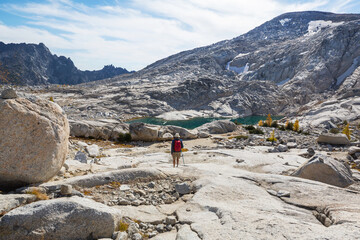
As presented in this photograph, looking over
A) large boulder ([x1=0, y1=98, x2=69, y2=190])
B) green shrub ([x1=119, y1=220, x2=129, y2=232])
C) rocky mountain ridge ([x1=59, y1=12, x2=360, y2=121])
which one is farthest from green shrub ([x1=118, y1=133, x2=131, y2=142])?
rocky mountain ridge ([x1=59, y1=12, x2=360, y2=121])

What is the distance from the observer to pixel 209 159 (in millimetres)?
18078

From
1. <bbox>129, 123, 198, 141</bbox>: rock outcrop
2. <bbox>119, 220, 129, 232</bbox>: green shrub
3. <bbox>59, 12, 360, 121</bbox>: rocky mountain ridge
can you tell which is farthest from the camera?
<bbox>59, 12, 360, 121</bbox>: rocky mountain ridge

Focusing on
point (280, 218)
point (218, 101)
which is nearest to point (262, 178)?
point (280, 218)

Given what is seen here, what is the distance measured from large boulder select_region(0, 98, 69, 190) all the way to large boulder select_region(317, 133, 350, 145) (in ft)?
106

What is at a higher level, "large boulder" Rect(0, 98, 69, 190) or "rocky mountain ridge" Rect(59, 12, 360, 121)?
"rocky mountain ridge" Rect(59, 12, 360, 121)

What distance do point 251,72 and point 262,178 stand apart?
150 m

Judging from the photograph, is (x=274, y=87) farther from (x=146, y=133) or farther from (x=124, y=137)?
(x=124, y=137)

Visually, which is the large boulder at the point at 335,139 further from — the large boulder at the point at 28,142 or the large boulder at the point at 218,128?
the large boulder at the point at 28,142

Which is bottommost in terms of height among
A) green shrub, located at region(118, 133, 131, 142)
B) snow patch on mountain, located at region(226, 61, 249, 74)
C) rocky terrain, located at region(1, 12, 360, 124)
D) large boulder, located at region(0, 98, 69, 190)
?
green shrub, located at region(118, 133, 131, 142)

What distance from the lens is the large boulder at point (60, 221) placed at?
566 centimetres

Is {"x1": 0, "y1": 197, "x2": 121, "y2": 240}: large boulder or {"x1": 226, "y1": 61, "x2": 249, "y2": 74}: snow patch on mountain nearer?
{"x1": 0, "y1": 197, "x2": 121, "y2": 240}: large boulder

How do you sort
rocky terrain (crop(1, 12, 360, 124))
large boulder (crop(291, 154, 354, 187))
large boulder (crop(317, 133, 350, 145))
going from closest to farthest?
large boulder (crop(291, 154, 354, 187)), large boulder (crop(317, 133, 350, 145)), rocky terrain (crop(1, 12, 360, 124))

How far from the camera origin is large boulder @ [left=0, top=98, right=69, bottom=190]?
844cm

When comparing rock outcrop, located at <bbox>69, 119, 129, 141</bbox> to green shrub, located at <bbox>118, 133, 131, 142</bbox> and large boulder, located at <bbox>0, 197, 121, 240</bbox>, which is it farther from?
large boulder, located at <bbox>0, 197, 121, 240</bbox>
